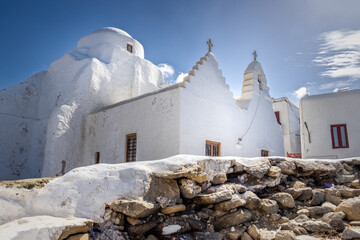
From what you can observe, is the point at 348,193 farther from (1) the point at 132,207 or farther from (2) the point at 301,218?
(1) the point at 132,207

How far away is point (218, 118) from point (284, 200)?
5.46 metres

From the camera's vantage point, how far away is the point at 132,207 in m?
3.02

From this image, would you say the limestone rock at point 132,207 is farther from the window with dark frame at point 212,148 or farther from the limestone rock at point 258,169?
the window with dark frame at point 212,148

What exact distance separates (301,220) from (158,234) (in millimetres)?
2098

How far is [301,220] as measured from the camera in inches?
152

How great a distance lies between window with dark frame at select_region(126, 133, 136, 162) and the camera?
965 cm

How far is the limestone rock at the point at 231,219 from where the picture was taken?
3.63 meters

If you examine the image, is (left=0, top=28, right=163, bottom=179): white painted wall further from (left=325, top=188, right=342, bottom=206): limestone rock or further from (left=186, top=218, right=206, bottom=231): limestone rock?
(left=325, top=188, right=342, bottom=206): limestone rock

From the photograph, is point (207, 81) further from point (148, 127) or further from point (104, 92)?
point (104, 92)

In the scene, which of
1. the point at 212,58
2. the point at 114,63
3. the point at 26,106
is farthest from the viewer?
the point at 114,63

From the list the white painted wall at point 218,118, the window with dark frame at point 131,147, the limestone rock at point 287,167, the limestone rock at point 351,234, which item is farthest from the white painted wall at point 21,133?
the limestone rock at point 351,234

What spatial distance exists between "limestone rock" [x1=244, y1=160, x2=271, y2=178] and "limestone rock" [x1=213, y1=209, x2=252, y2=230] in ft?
2.89

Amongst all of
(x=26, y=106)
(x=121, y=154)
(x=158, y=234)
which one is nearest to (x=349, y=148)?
(x=121, y=154)

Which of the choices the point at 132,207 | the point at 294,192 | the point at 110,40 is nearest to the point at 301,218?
the point at 294,192
